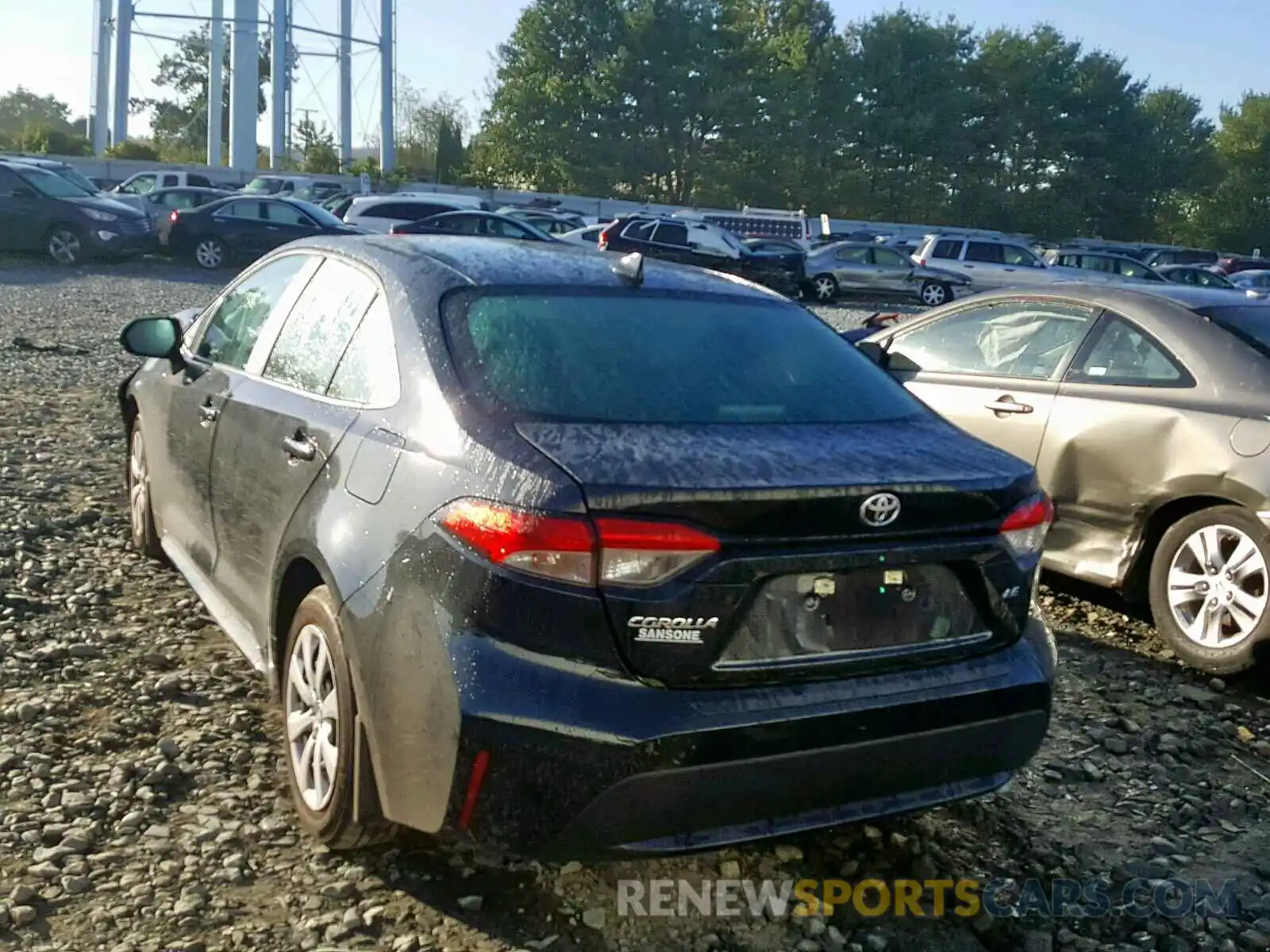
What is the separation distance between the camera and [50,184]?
22.7 metres

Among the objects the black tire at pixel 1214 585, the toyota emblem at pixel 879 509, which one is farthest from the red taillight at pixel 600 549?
the black tire at pixel 1214 585

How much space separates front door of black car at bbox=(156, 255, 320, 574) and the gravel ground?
18.1 inches

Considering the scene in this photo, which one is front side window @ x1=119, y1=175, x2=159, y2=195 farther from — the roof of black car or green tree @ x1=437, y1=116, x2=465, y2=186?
the roof of black car

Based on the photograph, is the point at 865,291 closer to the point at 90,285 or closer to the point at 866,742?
the point at 90,285

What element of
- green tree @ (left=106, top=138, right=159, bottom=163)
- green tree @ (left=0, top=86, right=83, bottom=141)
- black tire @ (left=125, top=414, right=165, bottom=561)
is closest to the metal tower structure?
green tree @ (left=106, top=138, right=159, bottom=163)

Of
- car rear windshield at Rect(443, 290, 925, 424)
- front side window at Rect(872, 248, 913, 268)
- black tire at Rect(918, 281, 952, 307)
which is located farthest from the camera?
front side window at Rect(872, 248, 913, 268)

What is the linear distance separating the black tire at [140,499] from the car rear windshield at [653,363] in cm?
249

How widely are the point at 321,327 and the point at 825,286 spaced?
23802 mm

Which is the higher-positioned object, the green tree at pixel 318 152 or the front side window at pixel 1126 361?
the green tree at pixel 318 152

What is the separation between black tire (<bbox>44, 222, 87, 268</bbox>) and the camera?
22219mm

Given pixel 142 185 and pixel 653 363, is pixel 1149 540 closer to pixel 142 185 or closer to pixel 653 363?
pixel 653 363

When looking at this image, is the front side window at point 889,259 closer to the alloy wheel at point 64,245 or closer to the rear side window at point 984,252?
the rear side window at point 984,252

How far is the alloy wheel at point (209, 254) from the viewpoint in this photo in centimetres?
2380

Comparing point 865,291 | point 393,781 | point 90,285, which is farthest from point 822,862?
point 865,291
